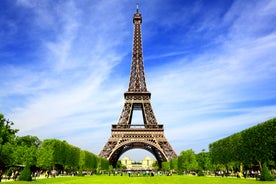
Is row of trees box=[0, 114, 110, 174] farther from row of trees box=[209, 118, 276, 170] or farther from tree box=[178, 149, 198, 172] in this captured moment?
row of trees box=[209, 118, 276, 170]

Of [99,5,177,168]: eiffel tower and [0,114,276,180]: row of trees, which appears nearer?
[0,114,276,180]: row of trees

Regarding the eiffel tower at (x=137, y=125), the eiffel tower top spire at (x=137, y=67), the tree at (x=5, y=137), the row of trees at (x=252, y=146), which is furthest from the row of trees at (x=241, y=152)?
the tree at (x=5, y=137)

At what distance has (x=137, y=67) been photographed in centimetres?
8319

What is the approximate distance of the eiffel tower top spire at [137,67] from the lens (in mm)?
81781

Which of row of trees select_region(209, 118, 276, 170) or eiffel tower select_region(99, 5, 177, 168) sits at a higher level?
eiffel tower select_region(99, 5, 177, 168)

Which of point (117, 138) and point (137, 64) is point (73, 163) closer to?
point (117, 138)

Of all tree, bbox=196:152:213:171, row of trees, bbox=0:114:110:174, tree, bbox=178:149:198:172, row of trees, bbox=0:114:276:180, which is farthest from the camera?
tree, bbox=196:152:213:171

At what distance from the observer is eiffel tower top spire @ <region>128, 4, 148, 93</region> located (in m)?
81.8

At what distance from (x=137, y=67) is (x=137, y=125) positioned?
17.0 m

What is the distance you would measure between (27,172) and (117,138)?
42.0m

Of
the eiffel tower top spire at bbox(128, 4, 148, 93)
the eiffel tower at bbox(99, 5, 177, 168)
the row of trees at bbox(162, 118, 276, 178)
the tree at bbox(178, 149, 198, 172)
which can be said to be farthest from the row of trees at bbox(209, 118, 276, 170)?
the eiffel tower top spire at bbox(128, 4, 148, 93)

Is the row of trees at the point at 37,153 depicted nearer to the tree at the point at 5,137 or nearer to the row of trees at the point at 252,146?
the tree at the point at 5,137

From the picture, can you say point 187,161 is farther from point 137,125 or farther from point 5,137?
point 5,137

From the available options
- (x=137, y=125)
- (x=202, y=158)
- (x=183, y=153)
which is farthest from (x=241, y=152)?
(x=137, y=125)
